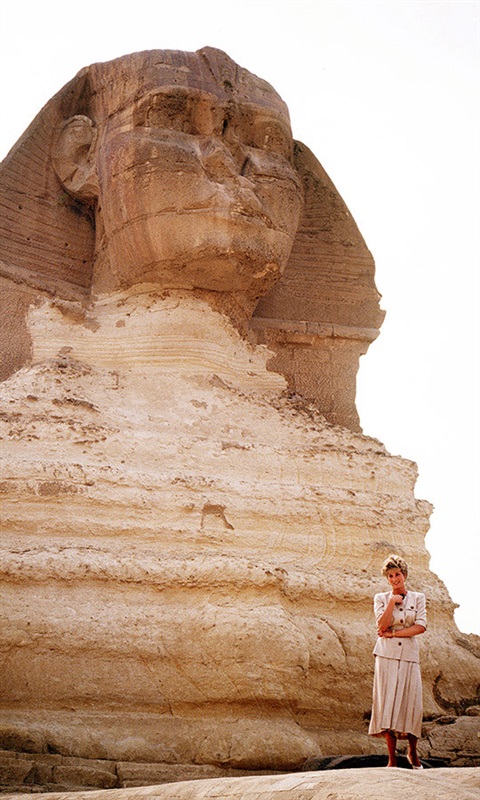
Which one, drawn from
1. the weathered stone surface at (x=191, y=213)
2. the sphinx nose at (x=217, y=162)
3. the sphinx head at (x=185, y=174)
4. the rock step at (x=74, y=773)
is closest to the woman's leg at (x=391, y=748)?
the rock step at (x=74, y=773)

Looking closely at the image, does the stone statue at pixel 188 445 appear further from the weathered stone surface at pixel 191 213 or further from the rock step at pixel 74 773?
the rock step at pixel 74 773

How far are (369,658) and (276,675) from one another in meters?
0.76

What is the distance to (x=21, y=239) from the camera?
9680 mm

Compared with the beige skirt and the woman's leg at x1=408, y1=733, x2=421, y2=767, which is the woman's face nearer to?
the beige skirt

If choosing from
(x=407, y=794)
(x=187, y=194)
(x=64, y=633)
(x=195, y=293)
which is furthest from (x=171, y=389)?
(x=407, y=794)

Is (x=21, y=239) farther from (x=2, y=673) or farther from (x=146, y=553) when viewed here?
(x=2, y=673)

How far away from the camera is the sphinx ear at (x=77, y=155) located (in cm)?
983

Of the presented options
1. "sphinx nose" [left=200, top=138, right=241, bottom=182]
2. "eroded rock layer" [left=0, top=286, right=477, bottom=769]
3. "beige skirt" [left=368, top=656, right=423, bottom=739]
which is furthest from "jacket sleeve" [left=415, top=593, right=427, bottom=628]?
"sphinx nose" [left=200, top=138, right=241, bottom=182]

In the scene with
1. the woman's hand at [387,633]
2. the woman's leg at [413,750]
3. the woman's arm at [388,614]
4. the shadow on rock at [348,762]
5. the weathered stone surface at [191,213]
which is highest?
the weathered stone surface at [191,213]

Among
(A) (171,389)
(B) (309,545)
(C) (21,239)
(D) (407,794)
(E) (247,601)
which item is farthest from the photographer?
(C) (21,239)

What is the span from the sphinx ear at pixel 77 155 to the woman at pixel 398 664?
4.97m

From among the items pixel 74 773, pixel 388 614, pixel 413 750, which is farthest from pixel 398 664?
pixel 74 773

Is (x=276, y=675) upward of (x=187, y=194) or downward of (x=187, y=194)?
downward

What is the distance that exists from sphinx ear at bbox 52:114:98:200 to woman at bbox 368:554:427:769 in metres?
4.97
